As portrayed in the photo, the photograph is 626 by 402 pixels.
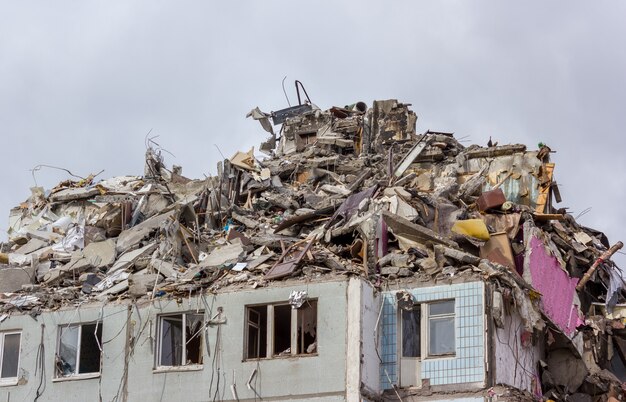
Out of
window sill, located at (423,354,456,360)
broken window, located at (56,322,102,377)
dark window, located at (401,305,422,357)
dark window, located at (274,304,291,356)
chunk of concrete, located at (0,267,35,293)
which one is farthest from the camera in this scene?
chunk of concrete, located at (0,267,35,293)

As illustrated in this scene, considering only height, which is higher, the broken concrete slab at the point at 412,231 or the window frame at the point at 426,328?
the broken concrete slab at the point at 412,231

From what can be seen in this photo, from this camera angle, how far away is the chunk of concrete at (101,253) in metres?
31.9

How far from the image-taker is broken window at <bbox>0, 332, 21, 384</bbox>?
29875mm

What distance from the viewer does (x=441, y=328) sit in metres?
26.9

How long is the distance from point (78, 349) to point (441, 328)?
28.3 feet

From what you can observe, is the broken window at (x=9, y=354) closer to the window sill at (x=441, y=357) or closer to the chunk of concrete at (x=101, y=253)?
the chunk of concrete at (x=101, y=253)

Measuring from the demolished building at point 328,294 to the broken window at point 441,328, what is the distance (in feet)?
0.10

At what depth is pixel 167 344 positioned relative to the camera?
28672 millimetres

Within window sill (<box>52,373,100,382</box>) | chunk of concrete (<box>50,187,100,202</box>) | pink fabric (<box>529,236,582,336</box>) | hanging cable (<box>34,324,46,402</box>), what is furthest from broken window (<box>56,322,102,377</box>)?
pink fabric (<box>529,236,582,336</box>)

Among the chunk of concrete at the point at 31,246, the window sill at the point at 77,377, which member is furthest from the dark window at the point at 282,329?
the chunk of concrete at the point at 31,246

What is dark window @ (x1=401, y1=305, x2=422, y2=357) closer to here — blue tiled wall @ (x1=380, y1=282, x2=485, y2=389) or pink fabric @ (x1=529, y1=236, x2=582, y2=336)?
blue tiled wall @ (x1=380, y1=282, x2=485, y2=389)

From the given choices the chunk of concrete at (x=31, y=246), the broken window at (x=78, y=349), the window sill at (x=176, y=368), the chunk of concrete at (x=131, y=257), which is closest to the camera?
the window sill at (x=176, y=368)

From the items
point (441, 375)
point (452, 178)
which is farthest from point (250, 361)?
point (452, 178)

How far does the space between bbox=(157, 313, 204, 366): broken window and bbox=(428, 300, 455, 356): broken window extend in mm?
5204
